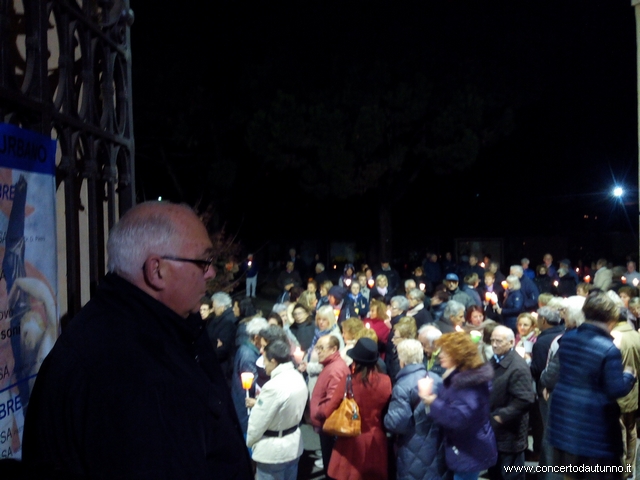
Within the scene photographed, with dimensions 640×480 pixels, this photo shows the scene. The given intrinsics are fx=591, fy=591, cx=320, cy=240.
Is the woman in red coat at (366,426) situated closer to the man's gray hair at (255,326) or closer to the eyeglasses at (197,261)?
the man's gray hair at (255,326)

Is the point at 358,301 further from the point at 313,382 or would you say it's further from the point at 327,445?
the point at 327,445

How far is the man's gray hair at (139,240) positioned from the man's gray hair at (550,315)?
5197 millimetres

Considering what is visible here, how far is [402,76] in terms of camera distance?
22.1 meters

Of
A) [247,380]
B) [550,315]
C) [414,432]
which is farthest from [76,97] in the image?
[550,315]

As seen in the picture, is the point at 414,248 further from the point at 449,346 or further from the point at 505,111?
the point at 449,346

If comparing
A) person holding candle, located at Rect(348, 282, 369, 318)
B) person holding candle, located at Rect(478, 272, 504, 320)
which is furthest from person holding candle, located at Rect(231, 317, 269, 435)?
person holding candle, located at Rect(478, 272, 504, 320)

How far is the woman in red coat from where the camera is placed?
4910 millimetres

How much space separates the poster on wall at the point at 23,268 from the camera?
2375 mm

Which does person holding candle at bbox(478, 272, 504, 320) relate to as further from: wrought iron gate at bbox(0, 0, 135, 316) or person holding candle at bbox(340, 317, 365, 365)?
wrought iron gate at bbox(0, 0, 135, 316)

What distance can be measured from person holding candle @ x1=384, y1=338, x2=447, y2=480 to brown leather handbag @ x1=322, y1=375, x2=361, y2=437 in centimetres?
24

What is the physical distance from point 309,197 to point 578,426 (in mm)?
25374

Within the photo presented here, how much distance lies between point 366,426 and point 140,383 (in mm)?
3788

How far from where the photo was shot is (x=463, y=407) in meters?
4.39

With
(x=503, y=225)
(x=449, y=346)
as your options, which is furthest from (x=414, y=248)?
(x=449, y=346)
